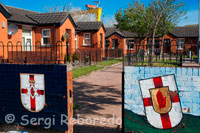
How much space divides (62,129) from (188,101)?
2584mm

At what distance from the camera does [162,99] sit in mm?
4051

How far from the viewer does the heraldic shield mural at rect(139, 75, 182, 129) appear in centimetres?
397

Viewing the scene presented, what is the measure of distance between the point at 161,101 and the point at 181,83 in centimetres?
49

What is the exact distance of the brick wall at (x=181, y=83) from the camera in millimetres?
3873

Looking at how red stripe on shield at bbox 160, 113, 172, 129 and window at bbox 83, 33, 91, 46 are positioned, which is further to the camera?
window at bbox 83, 33, 91, 46

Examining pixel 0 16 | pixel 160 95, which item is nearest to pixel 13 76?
pixel 160 95

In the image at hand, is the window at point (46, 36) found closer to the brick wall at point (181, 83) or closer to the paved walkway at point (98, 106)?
the paved walkway at point (98, 106)

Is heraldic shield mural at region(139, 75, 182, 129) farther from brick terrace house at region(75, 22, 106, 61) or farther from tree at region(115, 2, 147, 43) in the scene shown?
brick terrace house at region(75, 22, 106, 61)

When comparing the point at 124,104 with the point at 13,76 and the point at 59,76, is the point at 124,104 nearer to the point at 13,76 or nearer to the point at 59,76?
the point at 59,76

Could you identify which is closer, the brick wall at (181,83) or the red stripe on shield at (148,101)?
the brick wall at (181,83)

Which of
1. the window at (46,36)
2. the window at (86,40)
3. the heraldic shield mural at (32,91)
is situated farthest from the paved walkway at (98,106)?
the window at (86,40)

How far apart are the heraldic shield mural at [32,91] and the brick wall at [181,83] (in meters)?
1.86

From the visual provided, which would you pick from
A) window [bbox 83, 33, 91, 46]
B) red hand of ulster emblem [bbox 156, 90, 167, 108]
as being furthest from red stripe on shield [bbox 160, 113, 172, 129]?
window [bbox 83, 33, 91, 46]

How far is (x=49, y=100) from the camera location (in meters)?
4.65
